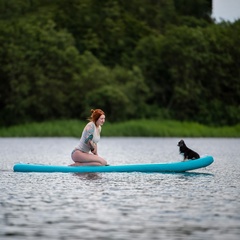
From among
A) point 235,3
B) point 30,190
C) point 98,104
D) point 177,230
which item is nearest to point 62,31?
point 98,104

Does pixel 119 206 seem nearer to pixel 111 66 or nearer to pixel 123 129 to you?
pixel 123 129

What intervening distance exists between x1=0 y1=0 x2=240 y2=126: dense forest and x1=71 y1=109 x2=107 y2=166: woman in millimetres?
41857

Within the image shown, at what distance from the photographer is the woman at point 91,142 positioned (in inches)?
845

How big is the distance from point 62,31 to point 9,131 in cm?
1125

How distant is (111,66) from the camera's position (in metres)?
72.3

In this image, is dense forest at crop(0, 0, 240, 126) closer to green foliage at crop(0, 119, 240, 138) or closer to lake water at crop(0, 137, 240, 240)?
green foliage at crop(0, 119, 240, 138)

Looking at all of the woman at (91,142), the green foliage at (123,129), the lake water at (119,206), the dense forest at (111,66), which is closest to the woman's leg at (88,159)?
the woman at (91,142)

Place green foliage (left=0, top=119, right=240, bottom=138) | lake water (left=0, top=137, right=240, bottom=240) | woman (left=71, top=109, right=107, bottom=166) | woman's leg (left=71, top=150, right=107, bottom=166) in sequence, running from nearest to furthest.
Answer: lake water (left=0, top=137, right=240, bottom=240) → woman (left=71, top=109, right=107, bottom=166) → woman's leg (left=71, top=150, right=107, bottom=166) → green foliage (left=0, top=119, right=240, bottom=138)

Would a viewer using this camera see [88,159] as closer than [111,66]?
Yes

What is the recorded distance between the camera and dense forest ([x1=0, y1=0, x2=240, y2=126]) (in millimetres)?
65750

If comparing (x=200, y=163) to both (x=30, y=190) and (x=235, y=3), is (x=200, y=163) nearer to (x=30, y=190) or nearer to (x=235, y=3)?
(x=30, y=190)

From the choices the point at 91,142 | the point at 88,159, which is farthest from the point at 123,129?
the point at 91,142

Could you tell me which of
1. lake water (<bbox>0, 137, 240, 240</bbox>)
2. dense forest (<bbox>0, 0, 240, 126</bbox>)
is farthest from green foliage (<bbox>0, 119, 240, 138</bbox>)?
lake water (<bbox>0, 137, 240, 240</bbox>)

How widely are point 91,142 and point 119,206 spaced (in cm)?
679
